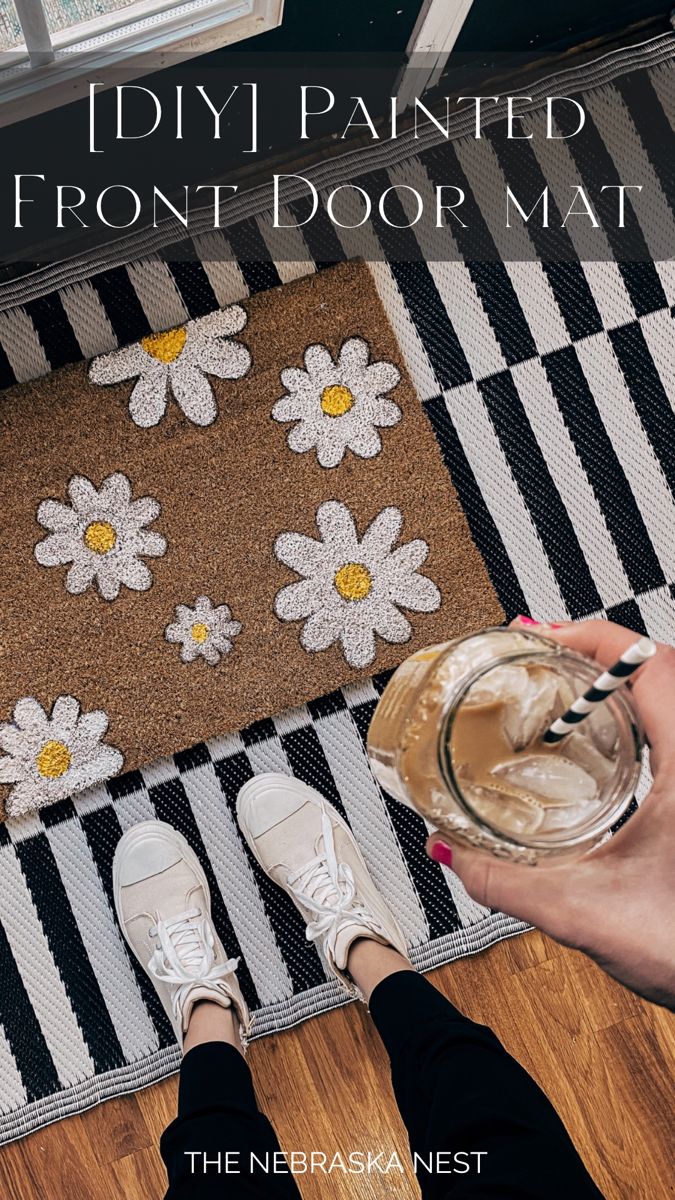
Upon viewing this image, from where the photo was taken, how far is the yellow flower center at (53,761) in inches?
44.3

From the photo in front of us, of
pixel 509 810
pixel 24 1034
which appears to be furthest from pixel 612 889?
pixel 24 1034

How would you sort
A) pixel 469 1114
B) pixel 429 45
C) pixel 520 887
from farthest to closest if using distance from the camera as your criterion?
pixel 429 45 → pixel 469 1114 → pixel 520 887

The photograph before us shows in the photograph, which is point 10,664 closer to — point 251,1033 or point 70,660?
point 70,660

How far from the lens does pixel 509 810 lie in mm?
572

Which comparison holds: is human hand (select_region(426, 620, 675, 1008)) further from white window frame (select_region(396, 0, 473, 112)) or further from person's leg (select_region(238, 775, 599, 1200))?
white window frame (select_region(396, 0, 473, 112))

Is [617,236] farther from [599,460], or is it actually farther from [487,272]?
[599,460]

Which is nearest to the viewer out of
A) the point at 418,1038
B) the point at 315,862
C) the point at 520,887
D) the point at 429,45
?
the point at 520,887

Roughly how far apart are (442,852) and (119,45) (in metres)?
0.78

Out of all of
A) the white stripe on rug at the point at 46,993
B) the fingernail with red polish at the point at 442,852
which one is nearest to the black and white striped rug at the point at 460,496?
the white stripe on rug at the point at 46,993

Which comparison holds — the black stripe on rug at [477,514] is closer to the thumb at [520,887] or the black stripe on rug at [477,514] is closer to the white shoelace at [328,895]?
the white shoelace at [328,895]

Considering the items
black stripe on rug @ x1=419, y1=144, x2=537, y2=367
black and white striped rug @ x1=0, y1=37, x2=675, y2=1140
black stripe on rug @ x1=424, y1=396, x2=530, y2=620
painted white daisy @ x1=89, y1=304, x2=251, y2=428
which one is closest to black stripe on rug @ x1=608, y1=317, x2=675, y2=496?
black and white striped rug @ x1=0, y1=37, x2=675, y2=1140

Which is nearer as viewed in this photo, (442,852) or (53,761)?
(442,852)

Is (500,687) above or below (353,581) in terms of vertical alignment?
below

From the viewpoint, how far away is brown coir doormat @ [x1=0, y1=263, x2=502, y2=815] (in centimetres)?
113
